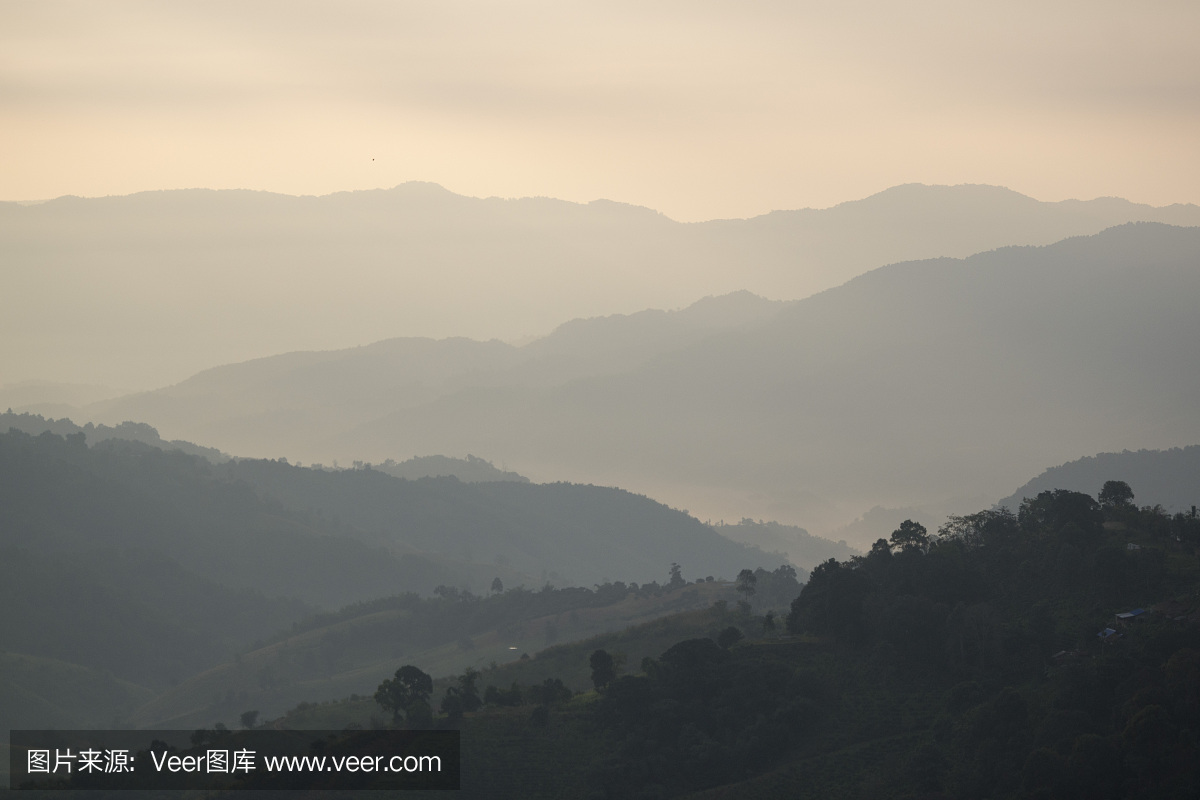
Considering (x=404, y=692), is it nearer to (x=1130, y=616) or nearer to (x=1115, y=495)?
(x=1130, y=616)

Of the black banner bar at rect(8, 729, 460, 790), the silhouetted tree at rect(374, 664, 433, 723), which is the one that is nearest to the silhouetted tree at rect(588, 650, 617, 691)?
the silhouetted tree at rect(374, 664, 433, 723)

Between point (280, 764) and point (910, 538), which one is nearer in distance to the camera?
point (280, 764)

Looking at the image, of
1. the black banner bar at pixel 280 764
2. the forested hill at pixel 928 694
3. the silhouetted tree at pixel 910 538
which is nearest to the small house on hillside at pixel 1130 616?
the forested hill at pixel 928 694

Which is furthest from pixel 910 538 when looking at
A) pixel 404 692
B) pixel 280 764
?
pixel 280 764

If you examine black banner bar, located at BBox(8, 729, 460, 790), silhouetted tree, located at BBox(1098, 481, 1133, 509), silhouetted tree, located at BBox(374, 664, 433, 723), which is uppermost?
silhouetted tree, located at BBox(1098, 481, 1133, 509)

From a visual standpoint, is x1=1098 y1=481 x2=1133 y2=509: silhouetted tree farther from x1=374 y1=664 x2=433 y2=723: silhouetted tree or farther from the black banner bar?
x1=374 y1=664 x2=433 y2=723: silhouetted tree

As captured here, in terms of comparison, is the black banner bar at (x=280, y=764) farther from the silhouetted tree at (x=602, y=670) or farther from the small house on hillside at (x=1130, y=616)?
the small house on hillside at (x=1130, y=616)

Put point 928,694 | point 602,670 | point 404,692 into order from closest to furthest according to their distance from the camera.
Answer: point 928,694
point 602,670
point 404,692

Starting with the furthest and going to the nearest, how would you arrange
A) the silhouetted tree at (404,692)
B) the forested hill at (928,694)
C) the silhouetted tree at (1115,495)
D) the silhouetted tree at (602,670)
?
the silhouetted tree at (1115,495) < the silhouetted tree at (602,670) < the silhouetted tree at (404,692) < the forested hill at (928,694)

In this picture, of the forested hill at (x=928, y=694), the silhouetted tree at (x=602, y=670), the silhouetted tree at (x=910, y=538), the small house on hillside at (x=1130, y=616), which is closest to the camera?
the forested hill at (x=928, y=694)

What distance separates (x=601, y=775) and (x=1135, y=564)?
1775 inches

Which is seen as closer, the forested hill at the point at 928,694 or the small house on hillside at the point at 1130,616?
the forested hill at the point at 928,694

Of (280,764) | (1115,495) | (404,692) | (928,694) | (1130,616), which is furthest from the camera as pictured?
(1115,495)

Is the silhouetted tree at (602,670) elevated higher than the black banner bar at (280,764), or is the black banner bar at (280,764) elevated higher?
the silhouetted tree at (602,670)
